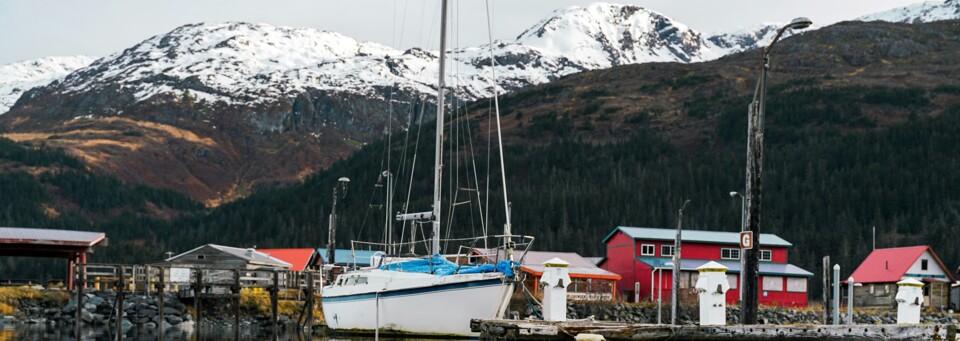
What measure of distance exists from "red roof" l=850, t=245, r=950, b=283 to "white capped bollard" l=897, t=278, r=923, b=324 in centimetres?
7002

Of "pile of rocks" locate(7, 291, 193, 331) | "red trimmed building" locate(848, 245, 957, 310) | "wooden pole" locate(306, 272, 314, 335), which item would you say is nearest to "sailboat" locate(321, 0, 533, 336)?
"wooden pole" locate(306, 272, 314, 335)

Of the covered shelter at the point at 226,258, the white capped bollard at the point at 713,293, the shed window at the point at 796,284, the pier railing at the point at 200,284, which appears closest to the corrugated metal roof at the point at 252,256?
the covered shelter at the point at 226,258

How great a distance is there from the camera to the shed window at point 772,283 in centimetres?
9556

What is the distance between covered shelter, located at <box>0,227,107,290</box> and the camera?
6623 cm

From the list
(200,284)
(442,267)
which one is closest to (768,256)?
(200,284)

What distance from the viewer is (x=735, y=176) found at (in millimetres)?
197625

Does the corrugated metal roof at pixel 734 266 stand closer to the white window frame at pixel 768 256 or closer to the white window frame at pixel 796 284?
the white window frame at pixel 768 256

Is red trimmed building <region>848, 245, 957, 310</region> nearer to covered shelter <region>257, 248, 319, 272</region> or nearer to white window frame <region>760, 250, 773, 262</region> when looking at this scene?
white window frame <region>760, 250, 773, 262</region>

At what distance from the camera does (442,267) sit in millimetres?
47469

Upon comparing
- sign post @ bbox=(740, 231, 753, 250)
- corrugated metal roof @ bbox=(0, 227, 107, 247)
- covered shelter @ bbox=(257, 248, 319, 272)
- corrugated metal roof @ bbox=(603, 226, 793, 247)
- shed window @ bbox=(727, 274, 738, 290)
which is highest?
corrugated metal roof @ bbox=(603, 226, 793, 247)

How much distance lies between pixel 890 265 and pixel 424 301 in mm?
64595

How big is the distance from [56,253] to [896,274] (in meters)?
65.8

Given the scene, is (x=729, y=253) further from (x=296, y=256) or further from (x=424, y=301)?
(x=424, y=301)

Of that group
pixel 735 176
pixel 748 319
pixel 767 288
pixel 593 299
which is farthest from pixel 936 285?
pixel 735 176
